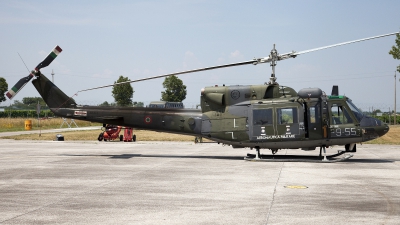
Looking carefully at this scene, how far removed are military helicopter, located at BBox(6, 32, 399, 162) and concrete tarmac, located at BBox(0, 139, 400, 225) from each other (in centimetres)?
109

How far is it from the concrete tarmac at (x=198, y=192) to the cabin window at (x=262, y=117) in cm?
179

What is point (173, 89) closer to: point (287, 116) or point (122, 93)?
point (122, 93)

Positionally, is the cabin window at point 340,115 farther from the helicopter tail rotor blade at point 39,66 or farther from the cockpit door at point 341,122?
the helicopter tail rotor blade at point 39,66

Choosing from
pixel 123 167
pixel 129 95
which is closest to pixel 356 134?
pixel 123 167

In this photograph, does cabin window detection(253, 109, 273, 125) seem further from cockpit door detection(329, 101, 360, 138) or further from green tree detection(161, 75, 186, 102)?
green tree detection(161, 75, 186, 102)

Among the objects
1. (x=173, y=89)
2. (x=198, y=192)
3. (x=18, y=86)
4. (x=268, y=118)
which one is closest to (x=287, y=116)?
(x=268, y=118)

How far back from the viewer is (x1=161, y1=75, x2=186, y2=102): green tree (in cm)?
9175

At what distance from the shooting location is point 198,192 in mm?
12594

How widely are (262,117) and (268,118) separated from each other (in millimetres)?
267

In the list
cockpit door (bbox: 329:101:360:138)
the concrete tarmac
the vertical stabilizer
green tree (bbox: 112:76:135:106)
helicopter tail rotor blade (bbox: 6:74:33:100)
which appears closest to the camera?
the concrete tarmac

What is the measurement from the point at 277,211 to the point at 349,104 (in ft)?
37.2

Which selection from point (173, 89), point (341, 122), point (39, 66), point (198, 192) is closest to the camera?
point (198, 192)

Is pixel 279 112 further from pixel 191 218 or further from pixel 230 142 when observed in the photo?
pixel 191 218

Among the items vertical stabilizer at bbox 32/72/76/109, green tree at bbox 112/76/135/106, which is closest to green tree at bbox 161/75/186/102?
green tree at bbox 112/76/135/106
